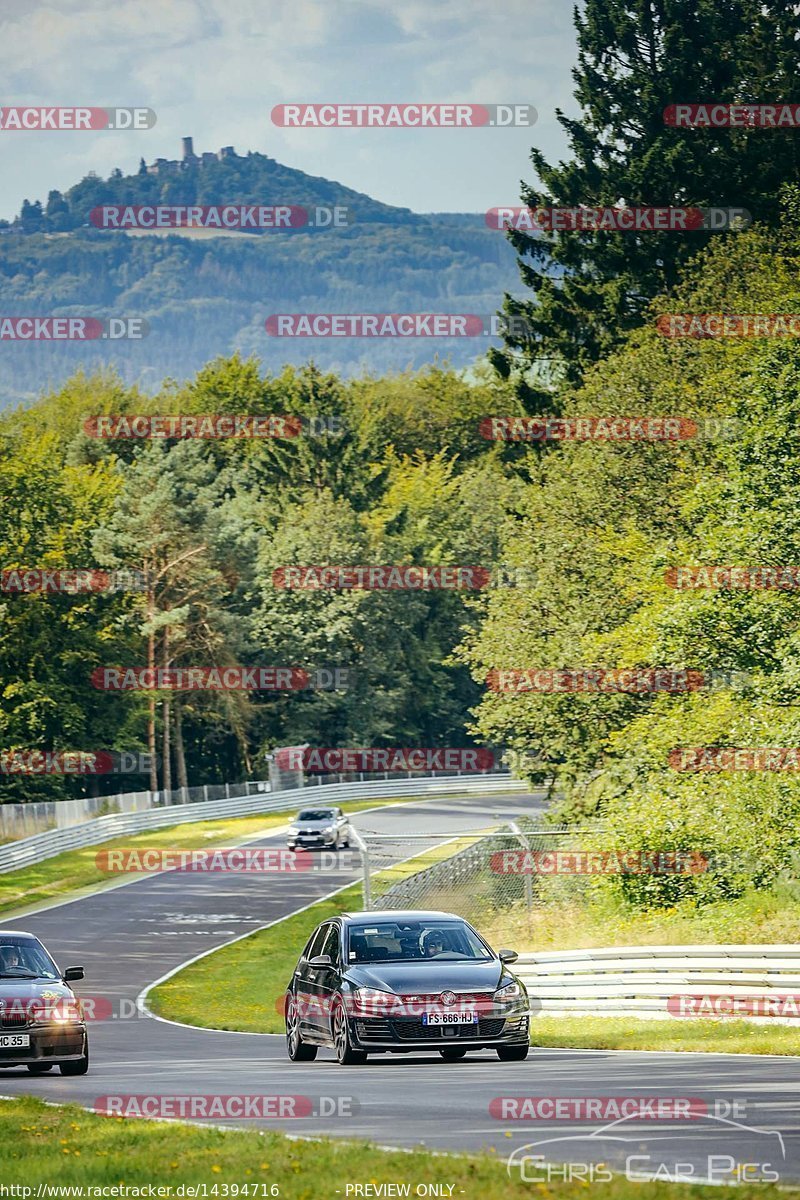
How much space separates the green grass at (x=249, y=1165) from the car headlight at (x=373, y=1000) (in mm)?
4257

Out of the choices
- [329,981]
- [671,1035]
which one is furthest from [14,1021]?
[671,1035]

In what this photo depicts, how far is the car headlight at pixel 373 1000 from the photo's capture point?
16.7 meters

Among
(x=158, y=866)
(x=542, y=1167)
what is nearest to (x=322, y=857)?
(x=158, y=866)

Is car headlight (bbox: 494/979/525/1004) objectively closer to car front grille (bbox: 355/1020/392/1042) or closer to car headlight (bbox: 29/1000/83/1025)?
car front grille (bbox: 355/1020/392/1042)

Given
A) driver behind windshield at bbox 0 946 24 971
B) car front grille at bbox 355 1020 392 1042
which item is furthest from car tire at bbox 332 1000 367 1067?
driver behind windshield at bbox 0 946 24 971

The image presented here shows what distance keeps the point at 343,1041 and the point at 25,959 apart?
13.4 ft

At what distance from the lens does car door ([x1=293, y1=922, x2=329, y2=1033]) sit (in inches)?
715

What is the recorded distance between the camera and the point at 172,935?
145 feet

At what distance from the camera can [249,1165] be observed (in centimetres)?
1013

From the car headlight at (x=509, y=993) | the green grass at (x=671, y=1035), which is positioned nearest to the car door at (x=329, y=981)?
the car headlight at (x=509, y=993)

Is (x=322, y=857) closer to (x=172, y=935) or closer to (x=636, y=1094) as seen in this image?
(x=172, y=935)

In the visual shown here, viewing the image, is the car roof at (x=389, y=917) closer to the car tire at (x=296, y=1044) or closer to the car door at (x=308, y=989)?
the car door at (x=308, y=989)

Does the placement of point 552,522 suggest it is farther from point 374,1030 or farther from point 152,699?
point 152,699

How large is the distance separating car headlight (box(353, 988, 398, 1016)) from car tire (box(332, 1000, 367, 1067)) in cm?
19
